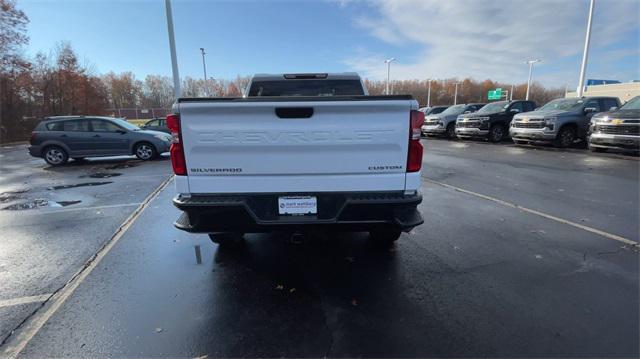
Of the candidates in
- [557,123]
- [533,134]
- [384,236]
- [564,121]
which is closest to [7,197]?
[384,236]

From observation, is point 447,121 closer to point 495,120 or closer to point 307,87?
point 495,120

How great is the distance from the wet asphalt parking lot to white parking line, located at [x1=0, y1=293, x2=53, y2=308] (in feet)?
0.03

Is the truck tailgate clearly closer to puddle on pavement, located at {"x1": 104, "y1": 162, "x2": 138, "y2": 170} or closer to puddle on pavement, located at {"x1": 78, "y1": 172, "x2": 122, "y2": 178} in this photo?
puddle on pavement, located at {"x1": 78, "y1": 172, "x2": 122, "y2": 178}

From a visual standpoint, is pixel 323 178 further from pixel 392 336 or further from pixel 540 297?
pixel 540 297

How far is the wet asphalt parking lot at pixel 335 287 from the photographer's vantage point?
8.55 ft

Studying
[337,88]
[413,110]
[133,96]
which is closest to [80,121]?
[337,88]

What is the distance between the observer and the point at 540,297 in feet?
10.4

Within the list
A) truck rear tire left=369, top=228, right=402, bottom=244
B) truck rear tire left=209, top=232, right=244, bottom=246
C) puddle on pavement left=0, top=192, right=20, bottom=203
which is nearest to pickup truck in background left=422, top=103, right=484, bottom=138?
truck rear tire left=369, top=228, right=402, bottom=244

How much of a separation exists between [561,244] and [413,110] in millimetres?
3041

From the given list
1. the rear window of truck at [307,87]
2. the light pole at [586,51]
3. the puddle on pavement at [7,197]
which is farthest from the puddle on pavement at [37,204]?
the light pole at [586,51]

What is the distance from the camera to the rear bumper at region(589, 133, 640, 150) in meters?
10.7

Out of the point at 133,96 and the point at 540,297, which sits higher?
the point at 133,96

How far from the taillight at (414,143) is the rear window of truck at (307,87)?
7.36 ft

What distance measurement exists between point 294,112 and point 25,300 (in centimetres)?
319
